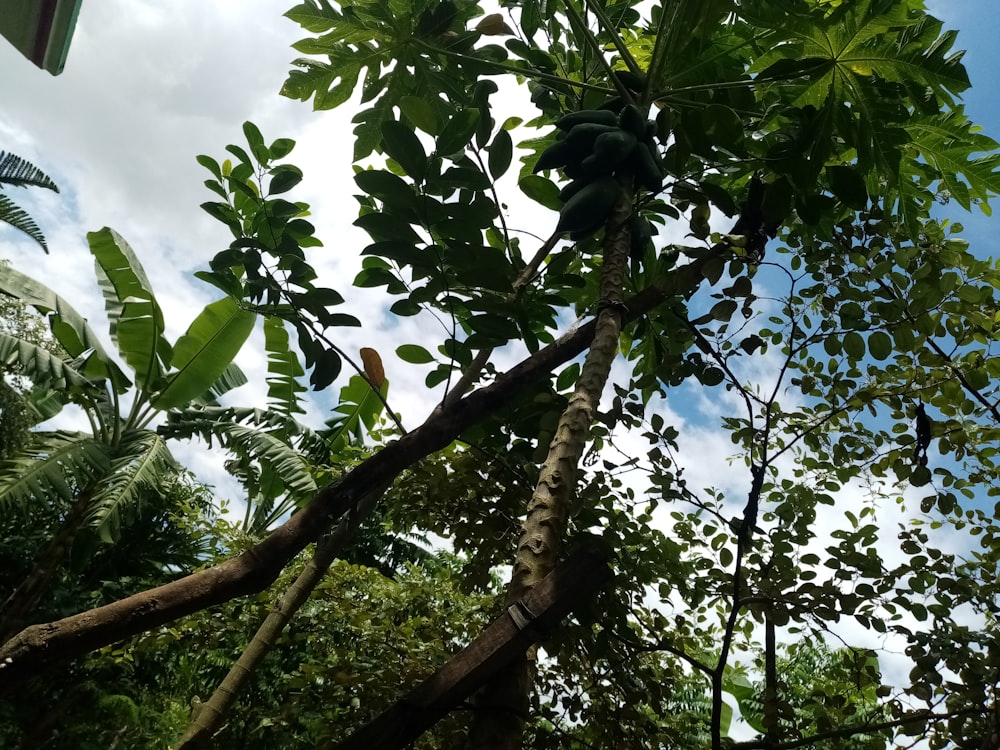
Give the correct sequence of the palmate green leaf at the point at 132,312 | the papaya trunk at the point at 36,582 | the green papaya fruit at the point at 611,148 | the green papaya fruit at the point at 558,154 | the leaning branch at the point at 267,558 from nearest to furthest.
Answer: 1. the leaning branch at the point at 267,558
2. the green papaya fruit at the point at 611,148
3. the green papaya fruit at the point at 558,154
4. the papaya trunk at the point at 36,582
5. the palmate green leaf at the point at 132,312

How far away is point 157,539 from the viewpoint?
9484mm

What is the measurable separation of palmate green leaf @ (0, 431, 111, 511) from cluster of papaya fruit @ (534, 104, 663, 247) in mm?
5361

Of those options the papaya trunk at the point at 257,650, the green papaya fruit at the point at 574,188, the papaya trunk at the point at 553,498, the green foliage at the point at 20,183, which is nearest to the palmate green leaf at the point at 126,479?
the green foliage at the point at 20,183

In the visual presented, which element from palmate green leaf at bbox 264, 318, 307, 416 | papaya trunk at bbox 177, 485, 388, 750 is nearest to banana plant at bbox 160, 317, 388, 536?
palmate green leaf at bbox 264, 318, 307, 416

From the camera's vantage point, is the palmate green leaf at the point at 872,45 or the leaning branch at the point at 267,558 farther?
the palmate green leaf at the point at 872,45

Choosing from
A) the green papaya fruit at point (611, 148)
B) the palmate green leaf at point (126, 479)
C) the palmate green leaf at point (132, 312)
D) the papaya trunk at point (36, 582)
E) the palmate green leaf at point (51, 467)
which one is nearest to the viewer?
the green papaya fruit at point (611, 148)

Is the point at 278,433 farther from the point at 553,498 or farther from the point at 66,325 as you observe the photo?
the point at 553,498

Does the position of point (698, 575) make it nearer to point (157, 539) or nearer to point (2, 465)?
point (2, 465)

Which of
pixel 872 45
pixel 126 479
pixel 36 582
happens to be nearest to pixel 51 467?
pixel 126 479

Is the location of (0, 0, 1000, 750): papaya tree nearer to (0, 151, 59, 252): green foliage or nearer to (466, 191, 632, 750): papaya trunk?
(466, 191, 632, 750): papaya trunk

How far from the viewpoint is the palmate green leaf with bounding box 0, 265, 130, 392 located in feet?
18.5

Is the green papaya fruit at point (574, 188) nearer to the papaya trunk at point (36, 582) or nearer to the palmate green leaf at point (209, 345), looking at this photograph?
the palmate green leaf at point (209, 345)

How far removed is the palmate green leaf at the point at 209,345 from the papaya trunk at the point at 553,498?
4.89m

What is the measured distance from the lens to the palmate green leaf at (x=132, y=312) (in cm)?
571
